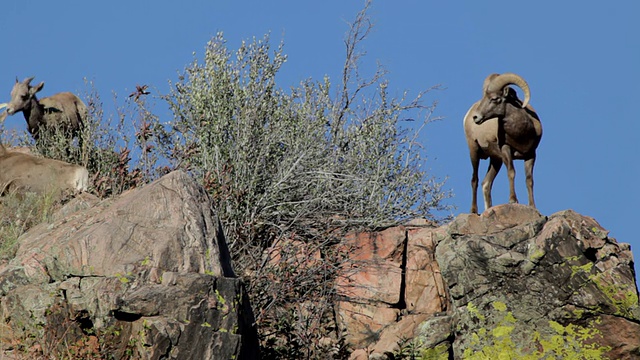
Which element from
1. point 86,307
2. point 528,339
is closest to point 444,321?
point 528,339

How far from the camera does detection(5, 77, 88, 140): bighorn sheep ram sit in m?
16.6

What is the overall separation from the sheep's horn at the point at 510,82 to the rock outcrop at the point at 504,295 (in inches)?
59.7

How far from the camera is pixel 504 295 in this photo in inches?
437

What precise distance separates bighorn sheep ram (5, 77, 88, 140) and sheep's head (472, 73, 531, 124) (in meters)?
7.04

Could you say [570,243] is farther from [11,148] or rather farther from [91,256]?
[11,148]

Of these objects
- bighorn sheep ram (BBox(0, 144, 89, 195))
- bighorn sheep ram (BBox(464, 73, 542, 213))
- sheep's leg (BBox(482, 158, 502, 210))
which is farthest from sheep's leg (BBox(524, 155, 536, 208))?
bighorn sheep ram (BBox(0, 144, 89, 195))

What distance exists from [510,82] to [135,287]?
5.91m

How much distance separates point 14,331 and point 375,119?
285 inches

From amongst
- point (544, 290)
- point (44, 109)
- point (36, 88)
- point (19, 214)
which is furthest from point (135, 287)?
point (36, 88)

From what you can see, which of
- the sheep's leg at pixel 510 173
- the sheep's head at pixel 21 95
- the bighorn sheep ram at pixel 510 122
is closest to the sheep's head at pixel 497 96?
the bighorn sheep ram at pixel 510 122

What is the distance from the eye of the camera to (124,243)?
9.02 m

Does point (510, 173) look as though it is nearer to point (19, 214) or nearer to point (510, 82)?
point (510, 82)

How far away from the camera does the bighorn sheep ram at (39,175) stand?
12695 millimetres

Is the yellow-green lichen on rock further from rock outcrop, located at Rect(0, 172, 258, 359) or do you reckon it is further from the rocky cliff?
rock outcrop, located at Rect(0, 172, 258, 359)
